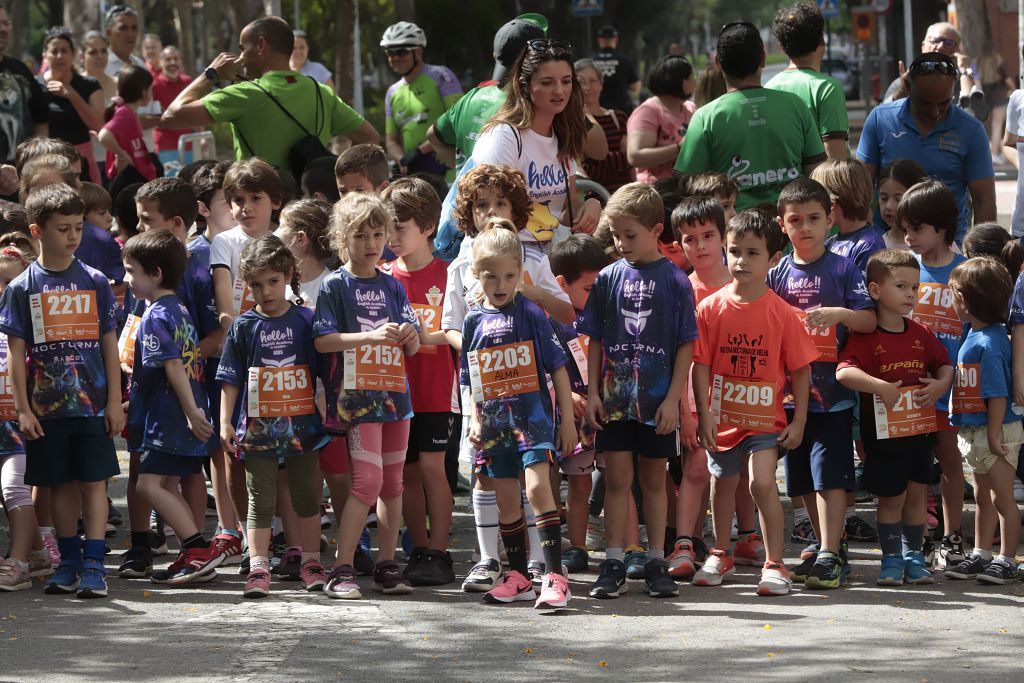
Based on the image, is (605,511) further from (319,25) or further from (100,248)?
(319,25)

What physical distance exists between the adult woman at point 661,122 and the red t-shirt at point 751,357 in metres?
3.21

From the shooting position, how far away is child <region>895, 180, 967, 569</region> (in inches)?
292

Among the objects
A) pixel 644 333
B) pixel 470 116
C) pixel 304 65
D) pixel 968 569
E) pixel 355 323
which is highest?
pixel 304 65

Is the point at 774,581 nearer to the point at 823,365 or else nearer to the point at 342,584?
the point at 823,365

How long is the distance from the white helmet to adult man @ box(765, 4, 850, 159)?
385cm

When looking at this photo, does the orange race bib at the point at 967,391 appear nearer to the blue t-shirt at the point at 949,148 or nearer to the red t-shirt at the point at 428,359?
the blue t-shirt at the point at 949,148

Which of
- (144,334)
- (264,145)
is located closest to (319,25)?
(264,145)

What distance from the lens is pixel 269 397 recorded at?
23.0 feet

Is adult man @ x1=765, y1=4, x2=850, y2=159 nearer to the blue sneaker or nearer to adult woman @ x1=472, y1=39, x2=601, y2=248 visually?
adult woman @ x1=472, y1=39, x2=601, y2=248

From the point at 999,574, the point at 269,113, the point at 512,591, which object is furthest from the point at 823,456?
the point at 269,113

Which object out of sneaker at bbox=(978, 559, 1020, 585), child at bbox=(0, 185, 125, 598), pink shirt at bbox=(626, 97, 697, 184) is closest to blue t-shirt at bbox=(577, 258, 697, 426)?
sneaker at bbox=(978, 559, 1020, 585)

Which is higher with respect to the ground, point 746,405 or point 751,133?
point 751,133

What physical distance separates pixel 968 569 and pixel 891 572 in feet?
1.25

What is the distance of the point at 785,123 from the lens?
8656 mm
